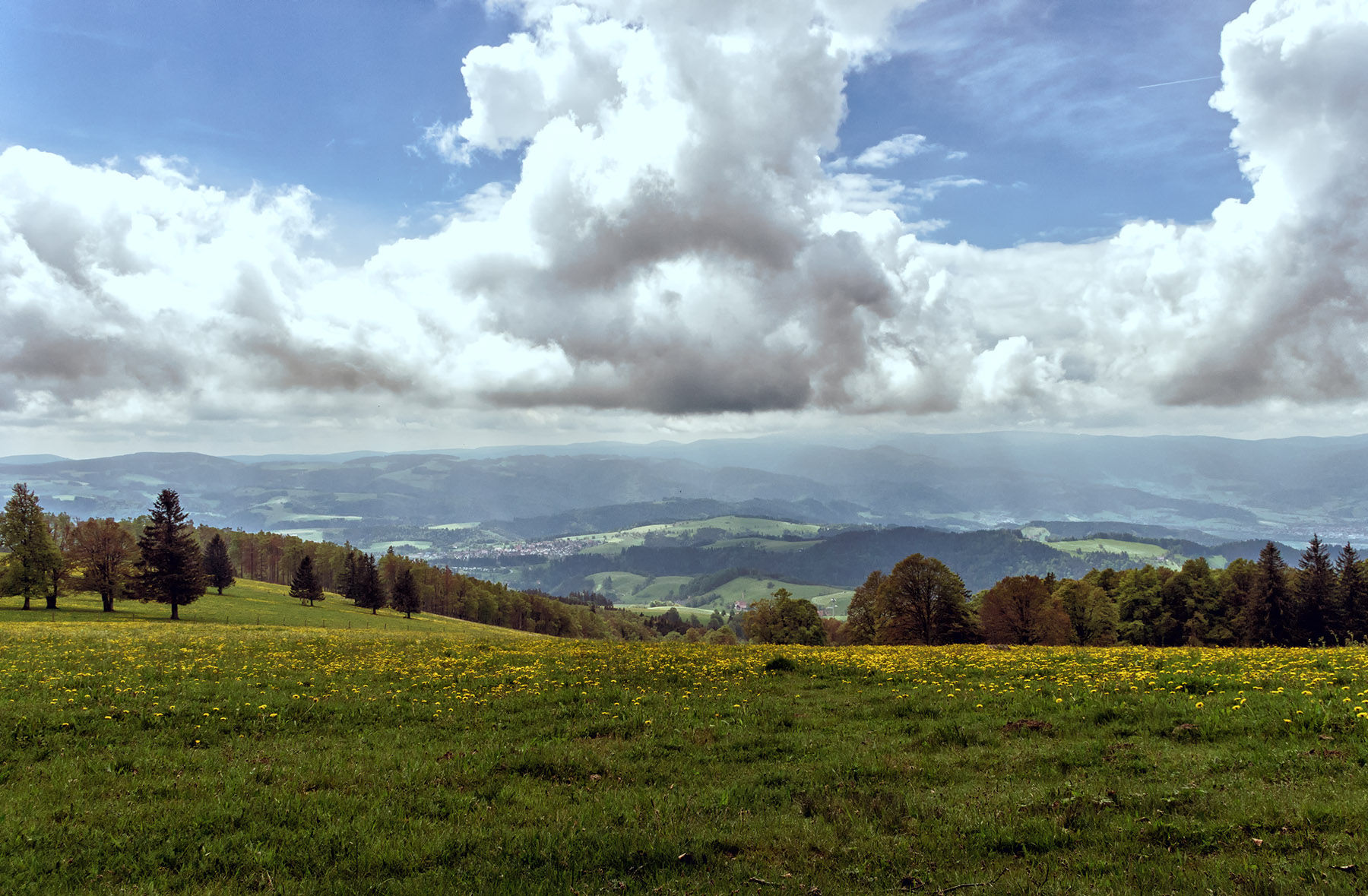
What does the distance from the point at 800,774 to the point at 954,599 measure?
59168 mm

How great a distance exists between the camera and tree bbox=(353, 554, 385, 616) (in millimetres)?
111750

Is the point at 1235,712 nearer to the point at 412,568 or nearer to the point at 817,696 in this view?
the point at 817,696

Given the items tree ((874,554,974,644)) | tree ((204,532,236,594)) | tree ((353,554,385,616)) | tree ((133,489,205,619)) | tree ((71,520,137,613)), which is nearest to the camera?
tree ((874,554,974,644))

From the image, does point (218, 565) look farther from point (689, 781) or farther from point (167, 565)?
point (689, 781)

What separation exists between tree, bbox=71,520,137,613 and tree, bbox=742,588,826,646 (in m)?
78.2

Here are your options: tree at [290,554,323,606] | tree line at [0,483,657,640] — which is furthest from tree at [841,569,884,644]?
tree at [290,554,323,606]

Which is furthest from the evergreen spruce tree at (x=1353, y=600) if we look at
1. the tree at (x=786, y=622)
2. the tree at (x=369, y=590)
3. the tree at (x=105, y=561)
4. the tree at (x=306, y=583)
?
the tree at (x=306, y=583)

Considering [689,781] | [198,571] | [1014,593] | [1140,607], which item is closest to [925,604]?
[1014,593]

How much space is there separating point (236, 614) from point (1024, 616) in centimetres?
9122

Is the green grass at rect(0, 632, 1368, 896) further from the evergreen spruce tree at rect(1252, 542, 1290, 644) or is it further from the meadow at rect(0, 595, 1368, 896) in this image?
the evergreen spruce tree at rect(1252, 542, 1290, 644)

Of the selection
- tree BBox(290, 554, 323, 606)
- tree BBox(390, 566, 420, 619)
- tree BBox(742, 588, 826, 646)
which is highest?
tree BBox(290, 554, 323, 606)

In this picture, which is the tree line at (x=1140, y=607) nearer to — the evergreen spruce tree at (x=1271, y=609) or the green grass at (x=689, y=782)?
the evergreen spruce tree at (x=1271, y=609)

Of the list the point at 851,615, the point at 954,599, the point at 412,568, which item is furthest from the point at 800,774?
the point at 412,568

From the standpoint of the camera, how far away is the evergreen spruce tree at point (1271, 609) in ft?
228
